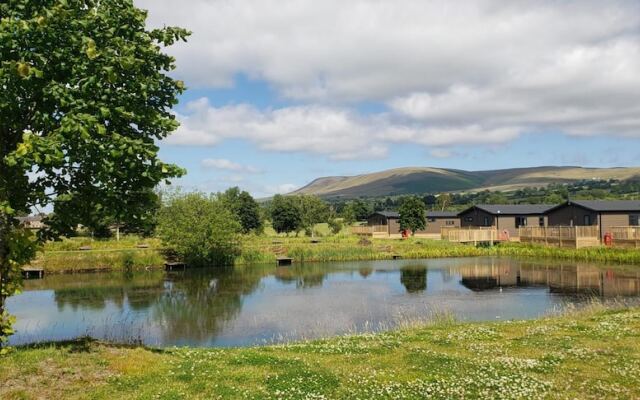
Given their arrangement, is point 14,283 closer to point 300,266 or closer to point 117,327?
point 117,327

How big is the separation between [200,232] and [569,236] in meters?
39.5

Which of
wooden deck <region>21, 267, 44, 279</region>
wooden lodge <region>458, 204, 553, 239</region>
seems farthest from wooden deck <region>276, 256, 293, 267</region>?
wooden lodge <region>458, 204, 553, 239</region>

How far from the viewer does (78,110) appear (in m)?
10.5

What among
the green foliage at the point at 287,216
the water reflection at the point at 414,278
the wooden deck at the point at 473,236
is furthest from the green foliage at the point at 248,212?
A: the water reflection at the point at 414,278

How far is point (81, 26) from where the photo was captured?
35.4 feet

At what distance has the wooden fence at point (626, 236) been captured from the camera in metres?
48.4

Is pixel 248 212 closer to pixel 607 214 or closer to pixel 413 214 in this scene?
pixel 413 214

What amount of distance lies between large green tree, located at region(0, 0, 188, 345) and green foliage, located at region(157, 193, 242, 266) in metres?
38.8

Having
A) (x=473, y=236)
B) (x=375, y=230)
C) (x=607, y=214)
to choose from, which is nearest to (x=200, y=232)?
(x=473, y=236)

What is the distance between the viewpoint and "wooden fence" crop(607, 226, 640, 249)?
48375 millimetres

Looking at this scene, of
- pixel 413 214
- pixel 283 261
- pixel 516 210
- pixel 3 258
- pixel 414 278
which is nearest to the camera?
pixel 3 258

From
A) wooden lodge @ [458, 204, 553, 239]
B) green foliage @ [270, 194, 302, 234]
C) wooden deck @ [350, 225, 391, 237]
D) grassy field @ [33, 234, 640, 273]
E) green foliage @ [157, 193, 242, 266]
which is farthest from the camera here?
wooden deck @ [350, 225, 391, 237]

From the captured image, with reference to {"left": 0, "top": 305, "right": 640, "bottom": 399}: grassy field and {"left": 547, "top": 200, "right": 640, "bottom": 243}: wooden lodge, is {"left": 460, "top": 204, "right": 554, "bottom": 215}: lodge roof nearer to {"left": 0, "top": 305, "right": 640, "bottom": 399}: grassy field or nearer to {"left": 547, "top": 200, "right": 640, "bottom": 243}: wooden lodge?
{"left": 547, "top": 200, "right": 640, "bottom": 243}: wooden lodge

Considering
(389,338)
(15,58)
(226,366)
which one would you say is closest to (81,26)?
(15,58)
